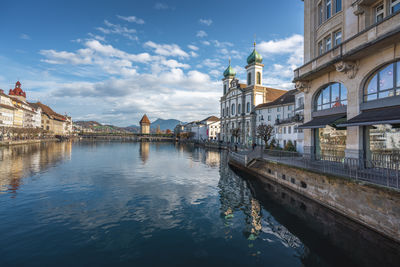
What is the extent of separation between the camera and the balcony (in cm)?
1084

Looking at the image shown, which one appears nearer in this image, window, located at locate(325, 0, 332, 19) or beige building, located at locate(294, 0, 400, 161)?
beige building, located at locate(294, 0, 400, 161)

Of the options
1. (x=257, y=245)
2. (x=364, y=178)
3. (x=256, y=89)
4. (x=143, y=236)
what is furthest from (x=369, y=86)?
(x=256, y=89)

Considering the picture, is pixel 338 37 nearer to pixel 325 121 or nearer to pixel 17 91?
pixel 325 121

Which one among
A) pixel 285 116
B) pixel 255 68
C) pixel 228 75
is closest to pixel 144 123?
pixel 228 75

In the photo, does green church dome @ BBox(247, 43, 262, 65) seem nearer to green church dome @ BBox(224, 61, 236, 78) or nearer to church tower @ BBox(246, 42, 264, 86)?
church tower @ BBox(246, 42, 264, 86)

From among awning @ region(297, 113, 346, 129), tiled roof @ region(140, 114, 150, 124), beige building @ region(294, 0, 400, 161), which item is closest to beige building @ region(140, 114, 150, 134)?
tiled roof @ region(140, 114, 150, 124)

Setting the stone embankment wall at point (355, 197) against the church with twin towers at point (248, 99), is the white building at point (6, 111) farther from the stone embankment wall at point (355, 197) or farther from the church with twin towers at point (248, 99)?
the stone embankment wall at point (355, 197)

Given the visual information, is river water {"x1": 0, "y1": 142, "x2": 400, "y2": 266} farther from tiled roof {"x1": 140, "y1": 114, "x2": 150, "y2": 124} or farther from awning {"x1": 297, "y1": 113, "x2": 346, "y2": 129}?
tiled roof {"x1": 140, "y1": 114, "x2": 150, "y2": 124}

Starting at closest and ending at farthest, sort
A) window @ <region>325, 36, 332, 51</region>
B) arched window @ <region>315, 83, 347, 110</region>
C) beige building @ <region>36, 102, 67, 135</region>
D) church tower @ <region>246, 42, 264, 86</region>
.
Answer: arched window @ <region>315, 83, 347, 110</region> < window @ <region>325, 36, 332, 51</region> < church tower @ <region>246, 42, 264, 86</region> < beige building @ <region>36, 102, 67, 135</region>

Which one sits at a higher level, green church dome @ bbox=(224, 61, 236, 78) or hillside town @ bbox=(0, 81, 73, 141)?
green church dome @ bbox=(224, 61, 236, 78)

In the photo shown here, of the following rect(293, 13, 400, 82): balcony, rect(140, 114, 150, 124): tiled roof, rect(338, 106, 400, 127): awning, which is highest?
rect(140, 114, 150, 124): tiled roof

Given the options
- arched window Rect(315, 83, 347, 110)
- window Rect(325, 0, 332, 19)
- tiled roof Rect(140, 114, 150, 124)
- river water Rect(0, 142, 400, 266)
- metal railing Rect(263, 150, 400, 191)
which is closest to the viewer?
river water Rect(0, 142, 400, 266)

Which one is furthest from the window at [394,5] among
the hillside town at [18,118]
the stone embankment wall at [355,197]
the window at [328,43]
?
the hillside town at [18,118]

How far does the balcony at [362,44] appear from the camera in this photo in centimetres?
1084
